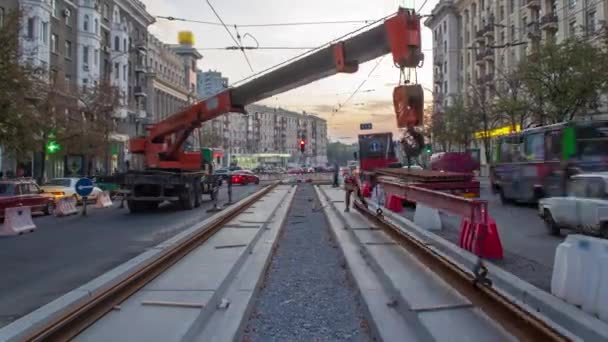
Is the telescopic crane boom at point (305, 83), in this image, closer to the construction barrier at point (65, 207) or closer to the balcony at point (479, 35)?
the construction barrier at point (65, 207)

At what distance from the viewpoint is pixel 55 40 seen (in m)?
47.4

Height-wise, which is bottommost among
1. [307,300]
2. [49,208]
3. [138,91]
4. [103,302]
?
[307,300]

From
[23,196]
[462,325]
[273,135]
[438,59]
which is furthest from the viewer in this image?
[273,135]

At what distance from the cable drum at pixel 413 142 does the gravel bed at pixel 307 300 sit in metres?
2.72

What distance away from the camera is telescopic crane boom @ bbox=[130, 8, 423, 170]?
11719 millimetres

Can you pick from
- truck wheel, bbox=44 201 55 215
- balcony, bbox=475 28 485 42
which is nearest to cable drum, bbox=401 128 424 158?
truck wheel, bbox=44 201 55 215

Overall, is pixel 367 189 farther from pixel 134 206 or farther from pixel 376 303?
pixel 376 303

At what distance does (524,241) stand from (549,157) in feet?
26.6

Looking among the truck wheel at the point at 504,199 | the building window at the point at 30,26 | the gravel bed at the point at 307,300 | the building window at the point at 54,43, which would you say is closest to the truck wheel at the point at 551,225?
the gravel bed at the point at 307,300

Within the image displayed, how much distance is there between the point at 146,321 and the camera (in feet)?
20.3

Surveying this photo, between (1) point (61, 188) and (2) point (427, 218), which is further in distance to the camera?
(1) point (61, 188)

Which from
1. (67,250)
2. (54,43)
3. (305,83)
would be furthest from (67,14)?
(67,250)

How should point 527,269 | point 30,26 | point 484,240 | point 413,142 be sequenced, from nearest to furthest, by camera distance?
point 527,269 → point 484,240 → point 413,142 → point 30,26

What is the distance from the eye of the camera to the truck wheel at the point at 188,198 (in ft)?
69.3
